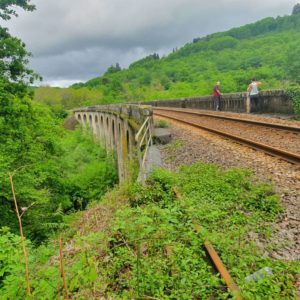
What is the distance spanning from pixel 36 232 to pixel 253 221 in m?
11.2

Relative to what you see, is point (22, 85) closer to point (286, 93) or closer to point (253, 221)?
point (286, 93)

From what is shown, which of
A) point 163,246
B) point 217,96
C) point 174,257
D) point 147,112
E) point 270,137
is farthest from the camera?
point 217,96

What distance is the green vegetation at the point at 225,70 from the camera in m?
54.8

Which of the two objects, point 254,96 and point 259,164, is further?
point 254,96

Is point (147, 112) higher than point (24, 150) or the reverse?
higher

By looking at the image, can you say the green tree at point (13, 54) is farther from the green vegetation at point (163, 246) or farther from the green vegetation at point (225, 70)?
the green vegetation at point (225, 70)

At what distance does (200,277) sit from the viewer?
3043 millimetres

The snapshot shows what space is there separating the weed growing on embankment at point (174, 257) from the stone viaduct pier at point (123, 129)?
233 cm

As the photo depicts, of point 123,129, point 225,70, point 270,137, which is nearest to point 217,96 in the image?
point 123,129

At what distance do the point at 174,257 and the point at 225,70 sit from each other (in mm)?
85097

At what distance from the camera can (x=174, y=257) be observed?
3297 mm

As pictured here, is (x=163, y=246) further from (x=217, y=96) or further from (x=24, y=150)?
(x=217, y=96)

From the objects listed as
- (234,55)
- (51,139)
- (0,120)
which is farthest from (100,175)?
(234,55)

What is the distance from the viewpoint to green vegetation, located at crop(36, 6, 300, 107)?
Answer: 180 feet
